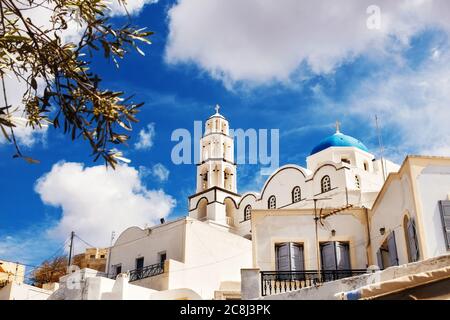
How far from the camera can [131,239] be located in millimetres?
28438

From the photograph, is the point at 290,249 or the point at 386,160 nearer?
the point at 290,249

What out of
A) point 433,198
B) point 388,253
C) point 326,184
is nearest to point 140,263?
point 326,184

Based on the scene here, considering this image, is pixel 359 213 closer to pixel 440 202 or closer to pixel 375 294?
pixel 440 202

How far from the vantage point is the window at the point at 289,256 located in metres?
18.5

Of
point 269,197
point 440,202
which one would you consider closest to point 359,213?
point 440,202

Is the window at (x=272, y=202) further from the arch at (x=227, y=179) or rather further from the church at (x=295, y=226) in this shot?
the arch at (x=227, y=179)

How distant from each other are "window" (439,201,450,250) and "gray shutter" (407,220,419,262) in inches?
30.1

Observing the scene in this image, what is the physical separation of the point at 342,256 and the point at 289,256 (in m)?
1.85

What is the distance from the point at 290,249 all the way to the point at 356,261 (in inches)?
89.6

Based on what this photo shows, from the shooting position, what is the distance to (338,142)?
36625 millimetres

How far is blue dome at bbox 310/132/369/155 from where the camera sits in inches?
1439

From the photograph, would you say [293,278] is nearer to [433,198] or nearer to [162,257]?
[433,198]

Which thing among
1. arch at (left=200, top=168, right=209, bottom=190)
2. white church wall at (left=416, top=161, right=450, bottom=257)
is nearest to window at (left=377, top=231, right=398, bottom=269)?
white church wall at (left=416, top=161, right=450, bottom=257)
